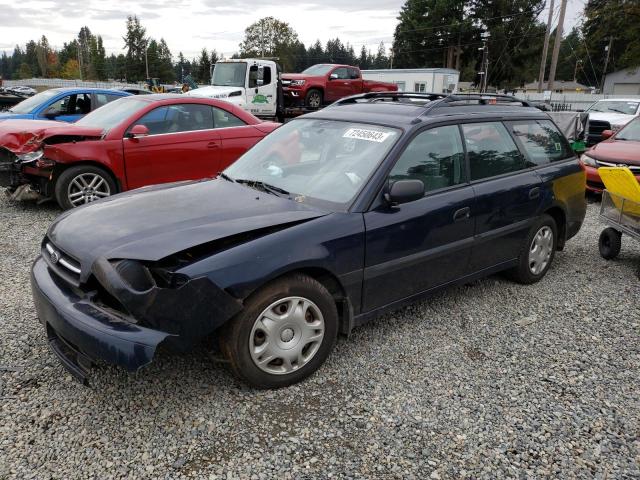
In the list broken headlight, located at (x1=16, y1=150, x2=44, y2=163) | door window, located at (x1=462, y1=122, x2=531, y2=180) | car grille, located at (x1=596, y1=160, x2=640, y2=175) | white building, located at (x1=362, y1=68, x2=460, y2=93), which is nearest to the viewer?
door window, located at (x1=462, y1=122, x2=531, y2=180)

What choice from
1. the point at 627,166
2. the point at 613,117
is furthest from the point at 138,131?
the point at 613,117

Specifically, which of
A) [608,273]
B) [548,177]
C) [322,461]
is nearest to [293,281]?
[322,461]

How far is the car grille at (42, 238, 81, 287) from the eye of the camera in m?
2.84

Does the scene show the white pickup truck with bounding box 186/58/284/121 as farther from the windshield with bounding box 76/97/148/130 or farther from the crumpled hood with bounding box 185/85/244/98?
the windshield with bounding box 76/97/148/130

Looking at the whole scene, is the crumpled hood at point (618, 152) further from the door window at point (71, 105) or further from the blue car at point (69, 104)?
the door window at point (71, 105)

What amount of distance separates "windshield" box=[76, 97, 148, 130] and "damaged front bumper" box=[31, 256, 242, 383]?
4888 millimetres

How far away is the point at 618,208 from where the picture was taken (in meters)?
5.43

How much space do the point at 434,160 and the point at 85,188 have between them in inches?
194

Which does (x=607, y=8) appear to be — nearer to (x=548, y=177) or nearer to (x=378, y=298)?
(x=548, y=177)

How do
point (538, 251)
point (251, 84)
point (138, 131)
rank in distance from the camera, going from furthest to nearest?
point (251, 84)
point (138, 131)
point (538, 251)

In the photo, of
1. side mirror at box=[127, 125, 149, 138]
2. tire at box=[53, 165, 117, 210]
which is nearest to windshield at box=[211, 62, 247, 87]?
side mirror at box=[127, 125, 149, 138]

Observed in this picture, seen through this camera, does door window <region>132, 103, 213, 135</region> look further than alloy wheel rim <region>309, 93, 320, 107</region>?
No

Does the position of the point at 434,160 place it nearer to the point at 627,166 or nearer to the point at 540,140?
the point at 540,140

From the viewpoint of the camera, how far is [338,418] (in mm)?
2812
